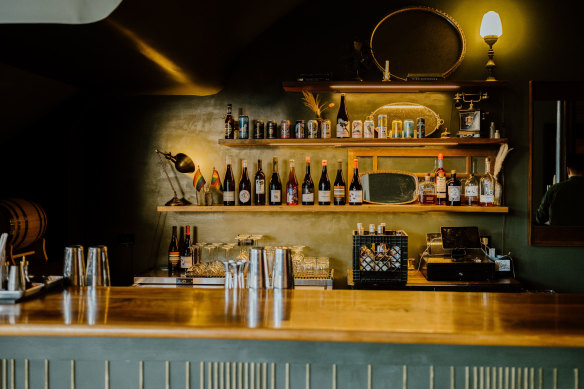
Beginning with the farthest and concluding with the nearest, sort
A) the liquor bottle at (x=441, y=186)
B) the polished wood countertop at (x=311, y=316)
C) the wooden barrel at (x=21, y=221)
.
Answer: the liquor bottle at (x=441, y=186) → the wooden barrel at (x=21, y=221) → the polished wood countertop at (x=311, y=316)

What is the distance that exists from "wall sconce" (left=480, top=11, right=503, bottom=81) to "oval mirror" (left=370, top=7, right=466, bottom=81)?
181mm

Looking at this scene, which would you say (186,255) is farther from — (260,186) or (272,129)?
(272,129)

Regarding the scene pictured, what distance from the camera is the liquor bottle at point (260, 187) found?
3.61 m

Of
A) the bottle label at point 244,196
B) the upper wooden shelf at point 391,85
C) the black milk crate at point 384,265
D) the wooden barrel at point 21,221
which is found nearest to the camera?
the wooden barrel at point 21,221

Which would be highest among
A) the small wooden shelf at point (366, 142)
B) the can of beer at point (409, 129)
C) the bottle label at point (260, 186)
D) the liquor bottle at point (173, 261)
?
the can of beer at point (409, 129)

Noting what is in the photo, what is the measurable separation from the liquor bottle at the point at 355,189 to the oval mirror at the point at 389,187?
0.14 feet

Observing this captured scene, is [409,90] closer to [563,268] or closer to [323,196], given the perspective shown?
[323,196]

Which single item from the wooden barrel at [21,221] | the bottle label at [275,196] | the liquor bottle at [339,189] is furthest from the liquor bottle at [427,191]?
the wooden barrel at [21,221]

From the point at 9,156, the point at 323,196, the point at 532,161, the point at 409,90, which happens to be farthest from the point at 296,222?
the point at 9,156

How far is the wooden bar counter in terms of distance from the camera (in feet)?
4.59

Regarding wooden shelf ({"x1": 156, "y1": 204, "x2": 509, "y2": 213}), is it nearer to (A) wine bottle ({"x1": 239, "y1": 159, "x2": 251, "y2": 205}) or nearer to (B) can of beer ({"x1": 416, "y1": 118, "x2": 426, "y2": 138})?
(A) wine bottle ({"x1": 239, "y1": 159, "x2": 251, "y2": 205})

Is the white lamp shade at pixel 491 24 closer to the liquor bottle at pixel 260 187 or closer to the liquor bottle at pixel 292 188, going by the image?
the liquor bottle at pixel 292 188

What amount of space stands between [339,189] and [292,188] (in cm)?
34

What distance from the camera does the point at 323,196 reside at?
3510mm
